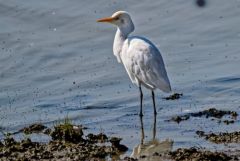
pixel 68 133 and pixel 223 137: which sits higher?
pixel 68 133

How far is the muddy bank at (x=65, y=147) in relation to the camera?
8.80 m

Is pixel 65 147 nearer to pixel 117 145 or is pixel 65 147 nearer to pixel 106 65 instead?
pixel 117 145

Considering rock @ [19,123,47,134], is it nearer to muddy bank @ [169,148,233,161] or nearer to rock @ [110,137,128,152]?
rock @ [110,137,128,152]

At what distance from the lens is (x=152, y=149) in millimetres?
9328

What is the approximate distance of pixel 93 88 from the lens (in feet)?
41.1

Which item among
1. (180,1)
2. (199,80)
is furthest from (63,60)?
(180,1)

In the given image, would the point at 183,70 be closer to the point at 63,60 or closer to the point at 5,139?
the point at 63,60

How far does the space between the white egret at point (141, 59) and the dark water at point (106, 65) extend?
0.42 m

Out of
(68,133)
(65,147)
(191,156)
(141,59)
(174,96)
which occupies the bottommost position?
(191,156)

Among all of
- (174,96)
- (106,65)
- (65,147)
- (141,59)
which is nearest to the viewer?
(65,147)

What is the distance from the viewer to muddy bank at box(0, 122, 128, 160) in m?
8.80

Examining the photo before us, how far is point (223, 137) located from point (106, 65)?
15.6 ft

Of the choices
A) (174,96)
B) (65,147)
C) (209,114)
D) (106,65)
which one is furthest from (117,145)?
(106,65)

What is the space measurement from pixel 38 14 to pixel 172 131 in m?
7.48
